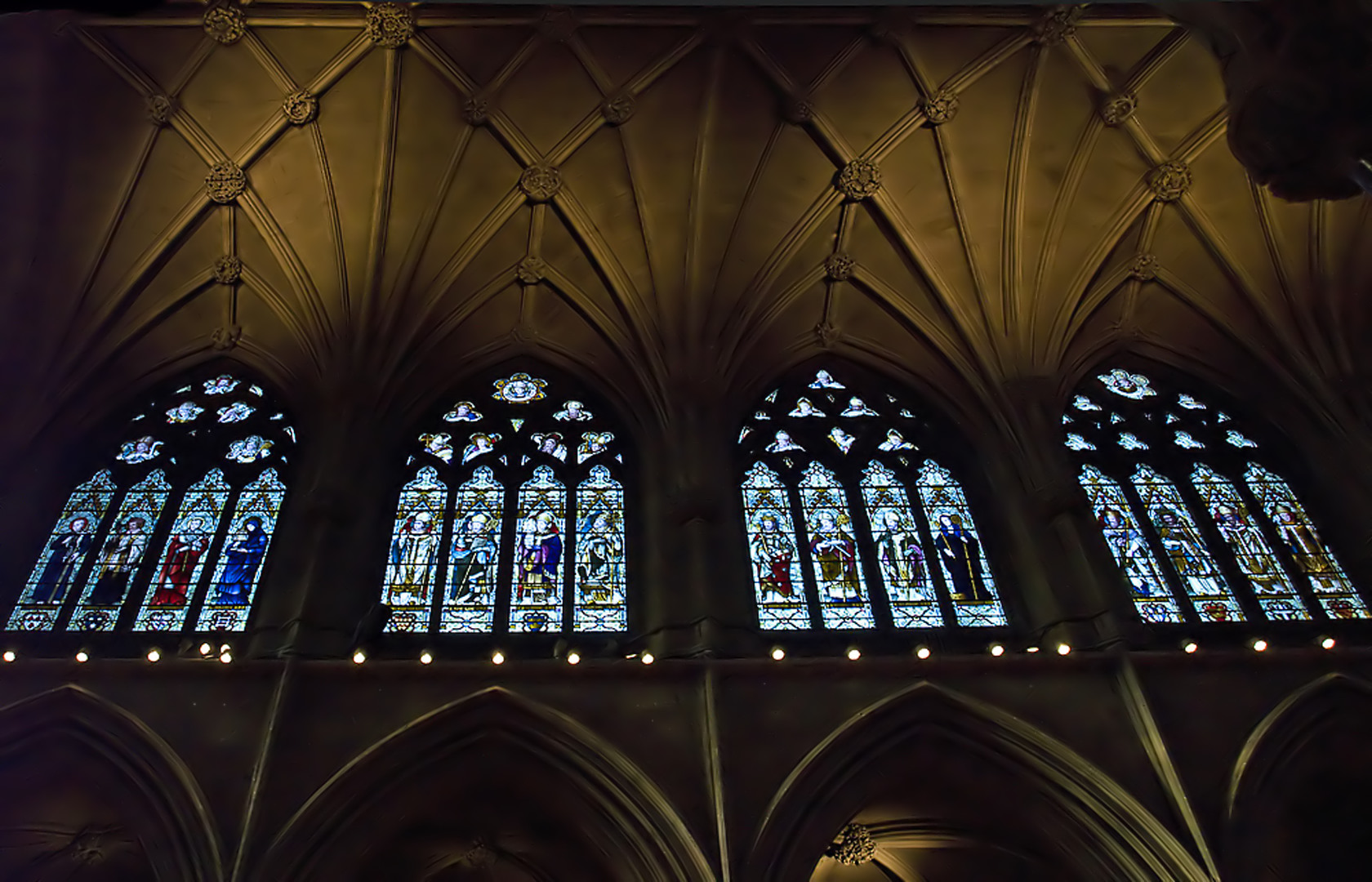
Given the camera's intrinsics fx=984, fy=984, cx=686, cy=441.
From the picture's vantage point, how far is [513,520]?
394 inches

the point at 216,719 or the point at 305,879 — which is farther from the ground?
the point at 216,719

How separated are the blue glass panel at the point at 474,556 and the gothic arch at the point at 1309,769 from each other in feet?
20.8

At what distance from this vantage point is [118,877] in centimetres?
789

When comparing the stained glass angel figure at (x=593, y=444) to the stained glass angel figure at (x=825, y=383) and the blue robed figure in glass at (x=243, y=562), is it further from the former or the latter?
the blue robed figure in glass at (x=243, y=562)

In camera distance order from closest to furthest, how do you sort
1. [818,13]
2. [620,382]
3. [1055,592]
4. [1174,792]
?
[1174,792]
[1055,592]
[818,13]
[620,382]

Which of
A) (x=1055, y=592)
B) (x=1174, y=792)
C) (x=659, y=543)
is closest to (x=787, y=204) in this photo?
(x=659, y=543)

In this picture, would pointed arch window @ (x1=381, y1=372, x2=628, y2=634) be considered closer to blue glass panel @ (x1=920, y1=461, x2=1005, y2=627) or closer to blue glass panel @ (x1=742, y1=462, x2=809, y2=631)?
blue glass panel @ (x1=742, y1=462, x2=809, y2=631)

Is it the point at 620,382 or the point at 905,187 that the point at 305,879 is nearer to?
the point at 620,382

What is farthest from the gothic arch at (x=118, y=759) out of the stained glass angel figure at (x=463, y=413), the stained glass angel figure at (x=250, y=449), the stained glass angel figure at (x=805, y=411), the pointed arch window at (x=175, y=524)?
the stained glass angel figure at (x=805, y=411)

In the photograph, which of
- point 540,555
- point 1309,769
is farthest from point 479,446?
point 1309,769

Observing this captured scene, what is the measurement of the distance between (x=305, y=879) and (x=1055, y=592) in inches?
259

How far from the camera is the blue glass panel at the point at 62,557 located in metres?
8.84

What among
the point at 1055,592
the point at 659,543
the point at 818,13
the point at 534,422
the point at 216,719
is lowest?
the point at 216,719

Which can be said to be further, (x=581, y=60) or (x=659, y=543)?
(x=581, y=60)
